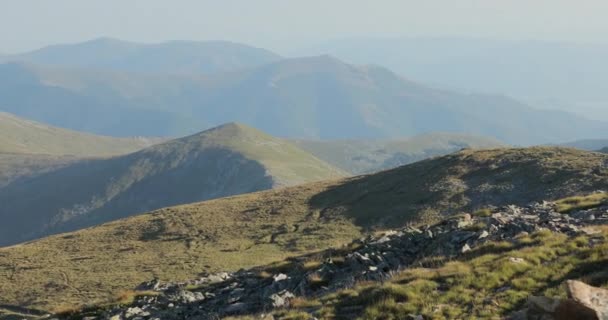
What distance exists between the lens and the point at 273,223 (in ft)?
252

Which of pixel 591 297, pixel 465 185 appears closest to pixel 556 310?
pixel 591 297

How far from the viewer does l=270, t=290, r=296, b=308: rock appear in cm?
2088

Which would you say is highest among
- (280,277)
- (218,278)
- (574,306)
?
(574,306)

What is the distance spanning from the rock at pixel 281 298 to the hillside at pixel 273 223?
33.6 meters

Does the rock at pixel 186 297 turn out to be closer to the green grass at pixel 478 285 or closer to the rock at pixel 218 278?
the rock at pixel 218 278

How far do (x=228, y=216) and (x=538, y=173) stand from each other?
47052 millimetres

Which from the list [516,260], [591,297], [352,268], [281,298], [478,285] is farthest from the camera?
[352,268]

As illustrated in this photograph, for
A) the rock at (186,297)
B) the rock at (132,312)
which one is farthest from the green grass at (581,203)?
the rock at (132,312)

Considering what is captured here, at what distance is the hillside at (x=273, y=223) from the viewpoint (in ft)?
194

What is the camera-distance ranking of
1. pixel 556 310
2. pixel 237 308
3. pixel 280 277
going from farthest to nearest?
pixel 280 277 < pixel 237 308 < pixel 556 310

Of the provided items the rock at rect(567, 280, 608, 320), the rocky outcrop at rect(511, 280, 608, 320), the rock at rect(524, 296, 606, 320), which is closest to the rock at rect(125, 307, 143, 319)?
the rock at rect(524, 296, 606, 320)

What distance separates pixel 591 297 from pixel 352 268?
1288 centimetres

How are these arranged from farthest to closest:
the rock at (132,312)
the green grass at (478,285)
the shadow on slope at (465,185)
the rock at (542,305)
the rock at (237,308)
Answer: the shadow on slope at (465,185) < the rock at (132,312) < the rock at (237,308) < the green grass at (478,285) < the rock at (542,305)

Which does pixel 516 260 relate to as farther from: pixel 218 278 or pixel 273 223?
pixel 273 223
